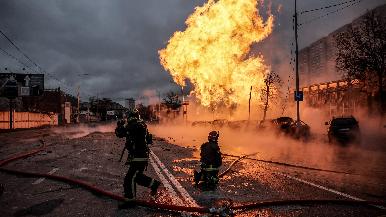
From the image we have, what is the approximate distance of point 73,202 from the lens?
7.04 metres

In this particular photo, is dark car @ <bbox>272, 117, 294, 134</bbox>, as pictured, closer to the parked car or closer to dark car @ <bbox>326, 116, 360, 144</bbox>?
the parked car

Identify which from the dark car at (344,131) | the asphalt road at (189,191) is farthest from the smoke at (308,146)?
the asphalt road at (189,191)

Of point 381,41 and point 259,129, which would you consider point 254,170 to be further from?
point 381,41

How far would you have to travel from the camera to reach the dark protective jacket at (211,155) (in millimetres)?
8586

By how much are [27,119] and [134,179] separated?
5738cm

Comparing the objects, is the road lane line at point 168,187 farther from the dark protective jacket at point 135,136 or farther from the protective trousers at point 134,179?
the dark protective jacket at point 135,136

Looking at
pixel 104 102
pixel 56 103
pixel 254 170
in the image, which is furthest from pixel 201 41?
pixel 104 102

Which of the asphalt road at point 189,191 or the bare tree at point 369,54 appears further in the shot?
the bare tree at point 369,54

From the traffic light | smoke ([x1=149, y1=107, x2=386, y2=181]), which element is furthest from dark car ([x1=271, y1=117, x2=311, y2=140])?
the traffic light

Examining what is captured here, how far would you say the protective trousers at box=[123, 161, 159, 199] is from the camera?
21.7 ft

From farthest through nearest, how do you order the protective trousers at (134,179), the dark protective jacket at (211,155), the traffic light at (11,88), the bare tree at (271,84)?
the bare tree at (271,84) → the traffic light at (11,88) → the dark protective jacket at (211,155) → the protective trousers at (134,179)

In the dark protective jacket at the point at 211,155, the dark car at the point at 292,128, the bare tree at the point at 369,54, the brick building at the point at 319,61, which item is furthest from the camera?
the brick building at the point at 319,61

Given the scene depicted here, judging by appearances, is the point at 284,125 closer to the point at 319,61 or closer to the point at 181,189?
the point at 181,189

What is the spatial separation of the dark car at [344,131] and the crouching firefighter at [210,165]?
14.5 metres
